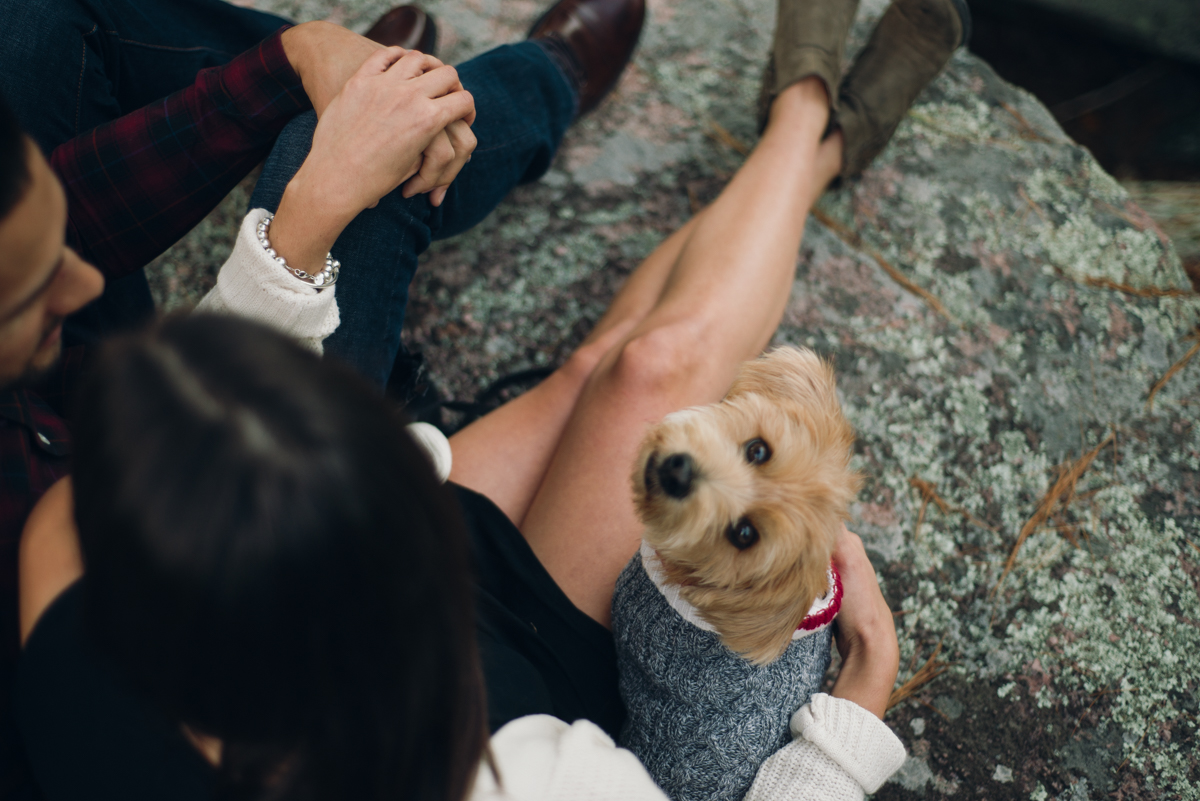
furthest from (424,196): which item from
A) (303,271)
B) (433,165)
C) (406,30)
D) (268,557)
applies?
(268,557)

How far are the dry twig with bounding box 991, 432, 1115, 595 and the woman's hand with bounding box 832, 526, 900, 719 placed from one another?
64 cm

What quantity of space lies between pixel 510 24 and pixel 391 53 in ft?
4.87

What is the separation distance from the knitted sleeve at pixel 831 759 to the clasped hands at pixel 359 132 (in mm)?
1313

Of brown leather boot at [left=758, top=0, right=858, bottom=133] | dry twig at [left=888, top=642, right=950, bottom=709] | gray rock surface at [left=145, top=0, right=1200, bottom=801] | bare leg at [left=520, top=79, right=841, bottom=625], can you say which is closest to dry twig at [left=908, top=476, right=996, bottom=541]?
gray rock surface at [left=145, top=0, right=1200, bottom=801]

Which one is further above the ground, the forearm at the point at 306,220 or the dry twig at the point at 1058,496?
the forearm at the point at 306,220

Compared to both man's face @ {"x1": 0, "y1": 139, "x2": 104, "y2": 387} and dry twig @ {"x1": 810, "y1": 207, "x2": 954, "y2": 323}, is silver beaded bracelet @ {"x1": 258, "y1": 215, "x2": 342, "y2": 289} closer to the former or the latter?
man's face @ {"x1": 0, "y1": 139, "x2": 104, "y2": 387}

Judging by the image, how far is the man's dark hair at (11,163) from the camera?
733mm

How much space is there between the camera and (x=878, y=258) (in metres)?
2.36

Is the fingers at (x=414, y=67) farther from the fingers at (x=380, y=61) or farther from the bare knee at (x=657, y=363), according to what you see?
the bare knee at (x=657, y=363)

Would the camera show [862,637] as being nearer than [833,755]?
No

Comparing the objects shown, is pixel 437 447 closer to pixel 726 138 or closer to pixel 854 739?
pixel 854 739

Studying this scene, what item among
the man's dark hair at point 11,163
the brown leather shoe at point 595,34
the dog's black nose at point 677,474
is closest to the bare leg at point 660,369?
the dog's black nose at point 677,474

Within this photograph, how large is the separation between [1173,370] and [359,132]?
8.44ft

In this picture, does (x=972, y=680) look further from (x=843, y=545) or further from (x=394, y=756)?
(x=394, y=756)
